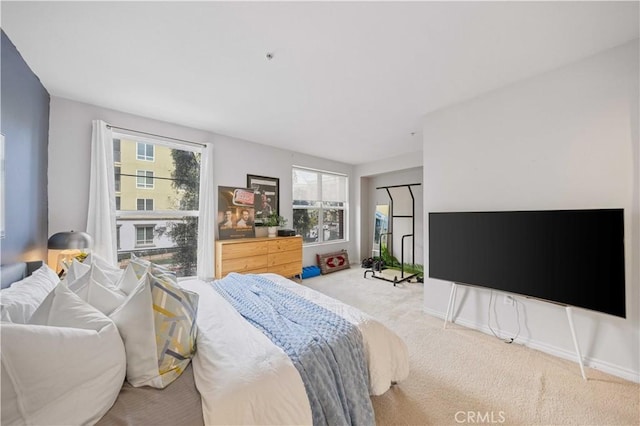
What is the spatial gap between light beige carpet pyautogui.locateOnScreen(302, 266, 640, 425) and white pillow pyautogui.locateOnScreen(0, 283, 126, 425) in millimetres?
1472

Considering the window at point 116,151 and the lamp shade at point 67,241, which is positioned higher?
the window at point 116,151

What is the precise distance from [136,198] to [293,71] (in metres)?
2.63

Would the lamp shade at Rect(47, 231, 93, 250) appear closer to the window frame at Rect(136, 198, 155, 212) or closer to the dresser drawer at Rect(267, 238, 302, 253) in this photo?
the window frame at Rect(136, 198, 155, 212)

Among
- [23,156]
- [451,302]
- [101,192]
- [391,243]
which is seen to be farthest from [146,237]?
[391,243]

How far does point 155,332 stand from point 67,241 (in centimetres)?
197

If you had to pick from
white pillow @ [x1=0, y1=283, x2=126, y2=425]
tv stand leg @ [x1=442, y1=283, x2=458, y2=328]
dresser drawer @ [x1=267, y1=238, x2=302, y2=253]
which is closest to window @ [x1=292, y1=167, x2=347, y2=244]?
dresser drawer @ [x1=267, y1=238, x2=302, y2=253]

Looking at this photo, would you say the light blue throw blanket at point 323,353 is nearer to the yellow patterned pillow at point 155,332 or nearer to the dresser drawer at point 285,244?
the yellow patterned pillow at point 155,332

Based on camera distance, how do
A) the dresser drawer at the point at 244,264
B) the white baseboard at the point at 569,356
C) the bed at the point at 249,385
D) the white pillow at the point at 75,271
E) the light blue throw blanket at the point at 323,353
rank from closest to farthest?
the bed at the point at 249,385 → the light blue throw blanket at the point at 323,353 → the white pillow at the point at 75,271 → the white baseboard at the point at 569,356 → the dresser drawer at the point at 244,264

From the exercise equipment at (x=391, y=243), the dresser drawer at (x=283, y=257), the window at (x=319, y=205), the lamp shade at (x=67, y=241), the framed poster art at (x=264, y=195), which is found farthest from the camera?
the window at (x=319, y=205)

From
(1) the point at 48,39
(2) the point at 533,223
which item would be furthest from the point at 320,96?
(2) the point at 533,223

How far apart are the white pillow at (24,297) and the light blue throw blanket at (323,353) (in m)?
1.02

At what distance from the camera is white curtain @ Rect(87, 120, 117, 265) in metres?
2.65

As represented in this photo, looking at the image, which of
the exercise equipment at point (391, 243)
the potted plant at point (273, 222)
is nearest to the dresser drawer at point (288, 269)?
the potted plant at point (273, 222)

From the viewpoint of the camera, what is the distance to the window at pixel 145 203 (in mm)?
3090
